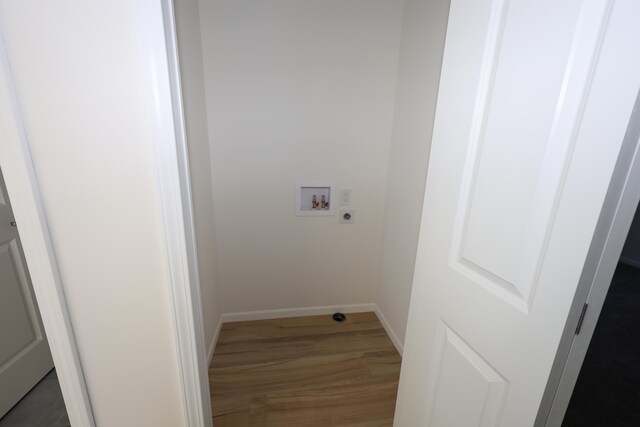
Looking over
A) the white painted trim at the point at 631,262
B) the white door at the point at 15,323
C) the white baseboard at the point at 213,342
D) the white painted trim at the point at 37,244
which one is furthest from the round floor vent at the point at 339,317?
the white painted trim at the point at 631,262

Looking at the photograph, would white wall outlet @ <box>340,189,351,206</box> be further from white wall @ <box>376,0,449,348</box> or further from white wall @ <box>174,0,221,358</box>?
white wall @ <box>174,0,221,358</box>

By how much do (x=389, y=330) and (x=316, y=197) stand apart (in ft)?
4.05

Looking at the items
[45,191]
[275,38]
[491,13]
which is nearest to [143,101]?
[45,191]

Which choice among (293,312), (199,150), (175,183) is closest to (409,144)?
(199,150)

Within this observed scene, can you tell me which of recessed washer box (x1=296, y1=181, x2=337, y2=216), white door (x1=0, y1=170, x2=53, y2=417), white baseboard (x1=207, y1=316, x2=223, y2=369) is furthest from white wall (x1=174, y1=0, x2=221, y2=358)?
white door (x1=0, y1=170, x2=53, y2=417)

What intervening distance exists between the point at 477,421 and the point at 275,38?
87.1 inches

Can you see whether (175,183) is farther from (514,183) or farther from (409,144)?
(409,144)

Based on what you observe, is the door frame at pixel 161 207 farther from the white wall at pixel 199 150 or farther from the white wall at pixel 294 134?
the white wall at pixel 294 134

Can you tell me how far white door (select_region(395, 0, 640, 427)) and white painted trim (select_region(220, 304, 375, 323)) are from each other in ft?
4.70

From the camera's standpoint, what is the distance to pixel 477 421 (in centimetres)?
79

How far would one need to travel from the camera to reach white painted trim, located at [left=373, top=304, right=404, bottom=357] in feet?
6.46

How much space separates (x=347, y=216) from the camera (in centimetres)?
218

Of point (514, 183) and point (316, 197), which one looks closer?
point (514, 183)

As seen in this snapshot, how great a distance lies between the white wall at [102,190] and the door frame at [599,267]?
102cm
